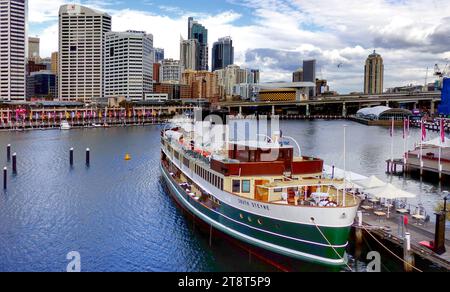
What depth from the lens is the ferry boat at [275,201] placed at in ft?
76.3

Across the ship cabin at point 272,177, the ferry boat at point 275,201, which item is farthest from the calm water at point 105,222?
the ship cabin at point 272,177

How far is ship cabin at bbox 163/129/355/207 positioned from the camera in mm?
26294

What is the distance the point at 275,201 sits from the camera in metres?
26.2

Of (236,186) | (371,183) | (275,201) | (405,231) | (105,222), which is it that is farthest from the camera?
(105,222)

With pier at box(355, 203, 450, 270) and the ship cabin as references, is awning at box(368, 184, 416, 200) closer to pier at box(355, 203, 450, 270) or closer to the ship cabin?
pier at box(355, 203, 450, 270)

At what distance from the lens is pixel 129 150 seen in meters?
81.8

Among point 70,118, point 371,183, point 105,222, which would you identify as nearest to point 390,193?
point 371,183

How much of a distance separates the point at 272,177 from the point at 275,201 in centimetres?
183

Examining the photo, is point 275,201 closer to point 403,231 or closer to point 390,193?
point 403,231
